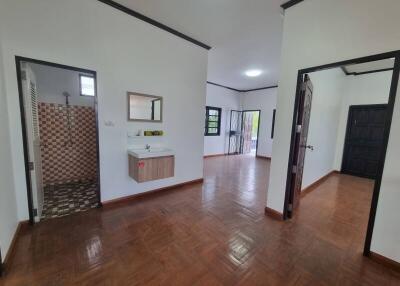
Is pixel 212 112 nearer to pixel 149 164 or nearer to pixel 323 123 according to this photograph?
pixel 323 123

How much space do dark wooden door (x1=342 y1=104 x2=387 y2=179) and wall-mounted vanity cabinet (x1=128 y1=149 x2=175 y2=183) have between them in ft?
16.7

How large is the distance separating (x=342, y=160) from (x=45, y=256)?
21.7 feet

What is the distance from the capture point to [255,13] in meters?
2.60

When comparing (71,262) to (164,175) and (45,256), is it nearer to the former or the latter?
(45,256)

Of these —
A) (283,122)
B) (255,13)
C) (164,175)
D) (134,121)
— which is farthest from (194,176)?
(255,13)

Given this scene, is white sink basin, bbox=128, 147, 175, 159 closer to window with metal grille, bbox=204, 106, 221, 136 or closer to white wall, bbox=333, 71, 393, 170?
window with metal grille, bbox=204, 106, 221, 136

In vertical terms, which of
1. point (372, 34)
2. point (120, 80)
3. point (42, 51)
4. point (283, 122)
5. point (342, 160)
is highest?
point (372, 34)

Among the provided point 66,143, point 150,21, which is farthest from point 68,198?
point 150,21

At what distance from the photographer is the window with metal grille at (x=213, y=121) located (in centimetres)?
707

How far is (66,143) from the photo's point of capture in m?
3.58

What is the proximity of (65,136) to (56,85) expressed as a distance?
3.36 feet


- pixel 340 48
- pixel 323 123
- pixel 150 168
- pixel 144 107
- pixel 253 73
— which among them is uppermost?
pixel 253 73

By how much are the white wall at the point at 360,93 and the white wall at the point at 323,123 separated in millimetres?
311

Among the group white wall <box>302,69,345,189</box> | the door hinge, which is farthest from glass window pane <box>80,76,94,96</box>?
white wall <box>302,69,345,189</box>
